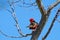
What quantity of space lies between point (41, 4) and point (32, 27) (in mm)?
451

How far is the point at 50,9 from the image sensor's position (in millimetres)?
3115

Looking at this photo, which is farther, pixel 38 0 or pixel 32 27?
pixel 32 27

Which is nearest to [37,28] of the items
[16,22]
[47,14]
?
[47,14]

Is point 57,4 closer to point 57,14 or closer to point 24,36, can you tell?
→ point 57,14

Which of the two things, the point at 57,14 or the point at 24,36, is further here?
the point at 24,36

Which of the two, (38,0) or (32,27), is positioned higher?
(38,0)

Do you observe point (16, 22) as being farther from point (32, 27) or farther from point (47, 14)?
point (47, 14)

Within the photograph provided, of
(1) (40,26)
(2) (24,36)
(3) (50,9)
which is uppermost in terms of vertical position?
(3) (50,9)

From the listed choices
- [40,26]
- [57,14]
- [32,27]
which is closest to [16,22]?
[32,27]

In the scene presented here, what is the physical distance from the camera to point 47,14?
3.12 m

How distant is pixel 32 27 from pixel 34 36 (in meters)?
0.23

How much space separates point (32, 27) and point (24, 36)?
20 cm

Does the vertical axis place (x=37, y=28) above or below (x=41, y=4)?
below

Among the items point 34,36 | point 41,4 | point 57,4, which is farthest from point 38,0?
point 34,36
